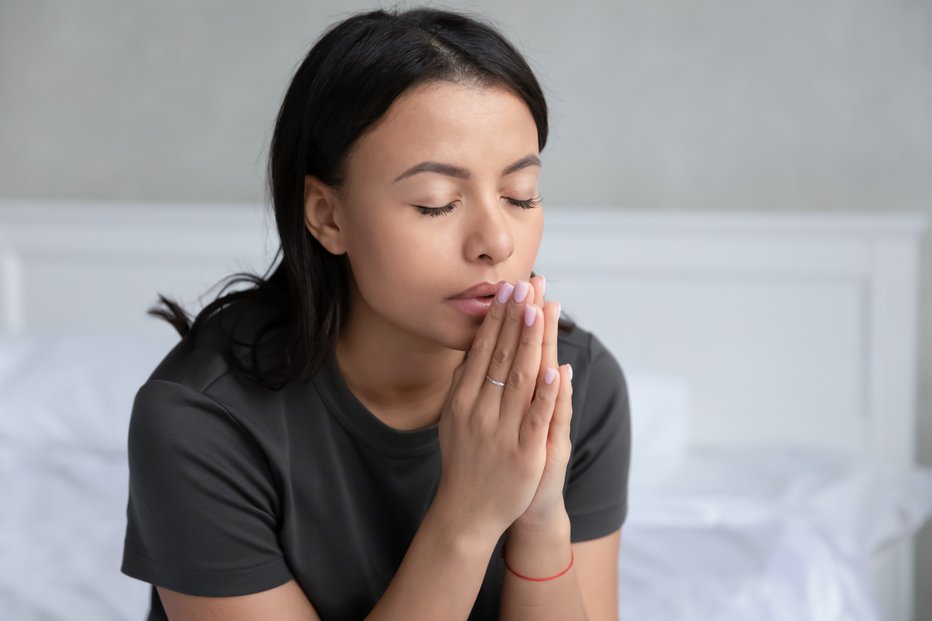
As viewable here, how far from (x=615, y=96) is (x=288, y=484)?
1519 millimetres

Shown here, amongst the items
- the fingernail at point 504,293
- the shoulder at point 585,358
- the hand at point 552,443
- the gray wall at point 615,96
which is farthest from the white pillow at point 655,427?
the fingernail at point 504,293

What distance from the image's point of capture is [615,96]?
2.33 metres

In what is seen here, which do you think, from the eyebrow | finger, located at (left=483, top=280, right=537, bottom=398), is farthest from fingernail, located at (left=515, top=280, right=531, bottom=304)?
the eyebrow

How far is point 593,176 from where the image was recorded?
2377mm

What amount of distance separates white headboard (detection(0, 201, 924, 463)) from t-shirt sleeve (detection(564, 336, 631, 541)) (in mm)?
995

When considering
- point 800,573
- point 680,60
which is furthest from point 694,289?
point 800,573

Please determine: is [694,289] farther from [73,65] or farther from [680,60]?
[73,65]

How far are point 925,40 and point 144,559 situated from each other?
6.21 feet

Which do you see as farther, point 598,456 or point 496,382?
point 598,456

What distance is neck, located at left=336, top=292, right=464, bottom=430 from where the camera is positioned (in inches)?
44.3

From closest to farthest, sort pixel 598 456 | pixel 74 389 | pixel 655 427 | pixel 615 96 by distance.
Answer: pixel 598 456 → pixel 655 427 → pixel 74 389 → pixel 615 96

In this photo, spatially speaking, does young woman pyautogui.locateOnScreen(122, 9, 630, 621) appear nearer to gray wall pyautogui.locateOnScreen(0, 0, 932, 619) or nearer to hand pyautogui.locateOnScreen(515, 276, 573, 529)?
hand pyautogui.locateOnScreen(515, 276, 573, 529)

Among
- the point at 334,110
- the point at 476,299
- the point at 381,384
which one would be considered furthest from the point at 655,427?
the point at 334,110

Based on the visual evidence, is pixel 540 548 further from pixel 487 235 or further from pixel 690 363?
pixel 690 363
